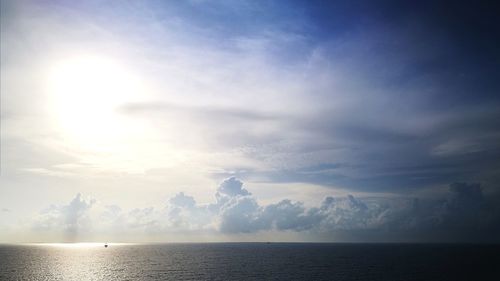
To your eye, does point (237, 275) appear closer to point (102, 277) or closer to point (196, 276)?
point (196, 276)

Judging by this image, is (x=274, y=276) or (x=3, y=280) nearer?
(x=3, y=280)

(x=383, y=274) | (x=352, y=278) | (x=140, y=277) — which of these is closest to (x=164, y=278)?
(x=140, y=277)

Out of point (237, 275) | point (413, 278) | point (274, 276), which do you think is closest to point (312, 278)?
point (274, 276)

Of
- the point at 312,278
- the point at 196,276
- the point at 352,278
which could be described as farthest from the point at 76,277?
the point at 352,278

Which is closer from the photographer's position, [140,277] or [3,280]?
[3,280]

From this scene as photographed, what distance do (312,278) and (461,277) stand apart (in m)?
55.8

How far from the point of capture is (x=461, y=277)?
127500mm

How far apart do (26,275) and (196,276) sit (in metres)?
67.2

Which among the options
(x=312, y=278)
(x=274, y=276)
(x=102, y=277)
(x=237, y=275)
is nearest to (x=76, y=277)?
(x=102, y=277)

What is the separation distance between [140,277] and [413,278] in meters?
102

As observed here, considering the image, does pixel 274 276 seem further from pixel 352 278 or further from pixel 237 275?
pixel 352 278

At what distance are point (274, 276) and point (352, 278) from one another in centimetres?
2848

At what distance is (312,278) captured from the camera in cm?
12450

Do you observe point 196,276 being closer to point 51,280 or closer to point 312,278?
point 312,278
